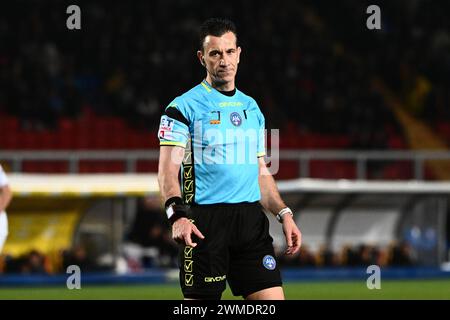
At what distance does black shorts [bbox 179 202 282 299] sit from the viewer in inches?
246

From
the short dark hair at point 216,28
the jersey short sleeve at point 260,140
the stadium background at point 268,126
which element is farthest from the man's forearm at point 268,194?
the stadium background at point 268,126

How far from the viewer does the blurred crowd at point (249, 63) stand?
75.7 feet

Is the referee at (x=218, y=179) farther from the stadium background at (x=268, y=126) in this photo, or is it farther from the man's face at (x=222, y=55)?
the stadium background at (x=268, y=126)

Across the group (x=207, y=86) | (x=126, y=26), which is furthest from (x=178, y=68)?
(x=207, y=86)

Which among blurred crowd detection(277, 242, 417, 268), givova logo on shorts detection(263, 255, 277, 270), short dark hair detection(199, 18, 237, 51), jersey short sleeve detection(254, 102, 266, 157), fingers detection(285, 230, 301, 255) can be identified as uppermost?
short dark hair detection(199, 18, 237, 51)

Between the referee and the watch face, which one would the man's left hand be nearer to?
the referee

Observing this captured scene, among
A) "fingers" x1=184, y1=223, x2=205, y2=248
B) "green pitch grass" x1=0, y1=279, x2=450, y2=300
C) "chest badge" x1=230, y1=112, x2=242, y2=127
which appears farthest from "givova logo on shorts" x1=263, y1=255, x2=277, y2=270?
"green pitch grass" x1=0, y1=279, x2=450, y2=300

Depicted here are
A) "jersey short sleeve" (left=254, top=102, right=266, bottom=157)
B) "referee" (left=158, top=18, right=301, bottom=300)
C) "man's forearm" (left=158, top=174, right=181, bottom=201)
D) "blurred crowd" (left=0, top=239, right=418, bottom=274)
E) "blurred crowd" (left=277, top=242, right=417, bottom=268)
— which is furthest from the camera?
"blurred crowd" (left=277, top=242, right=417, bottom=268)

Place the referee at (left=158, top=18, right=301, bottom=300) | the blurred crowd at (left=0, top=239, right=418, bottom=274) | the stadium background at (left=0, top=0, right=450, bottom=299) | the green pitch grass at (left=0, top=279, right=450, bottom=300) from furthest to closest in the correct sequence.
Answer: the stadium background at (left=0, top=0, right=450, bottom=299), the blurred crowd at (left=0, top=239, right=418, bottom=274), the green pitch grass at (left=0, top=279, right=450, bottom=300), the referee at (left=158, top=18, right=301, bottom=300)

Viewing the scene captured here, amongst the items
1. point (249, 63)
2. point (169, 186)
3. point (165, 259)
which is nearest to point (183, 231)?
point (169, 186)

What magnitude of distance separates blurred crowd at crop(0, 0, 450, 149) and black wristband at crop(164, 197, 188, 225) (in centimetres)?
1641

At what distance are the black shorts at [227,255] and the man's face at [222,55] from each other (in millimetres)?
718

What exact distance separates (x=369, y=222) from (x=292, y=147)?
10.6 feet
